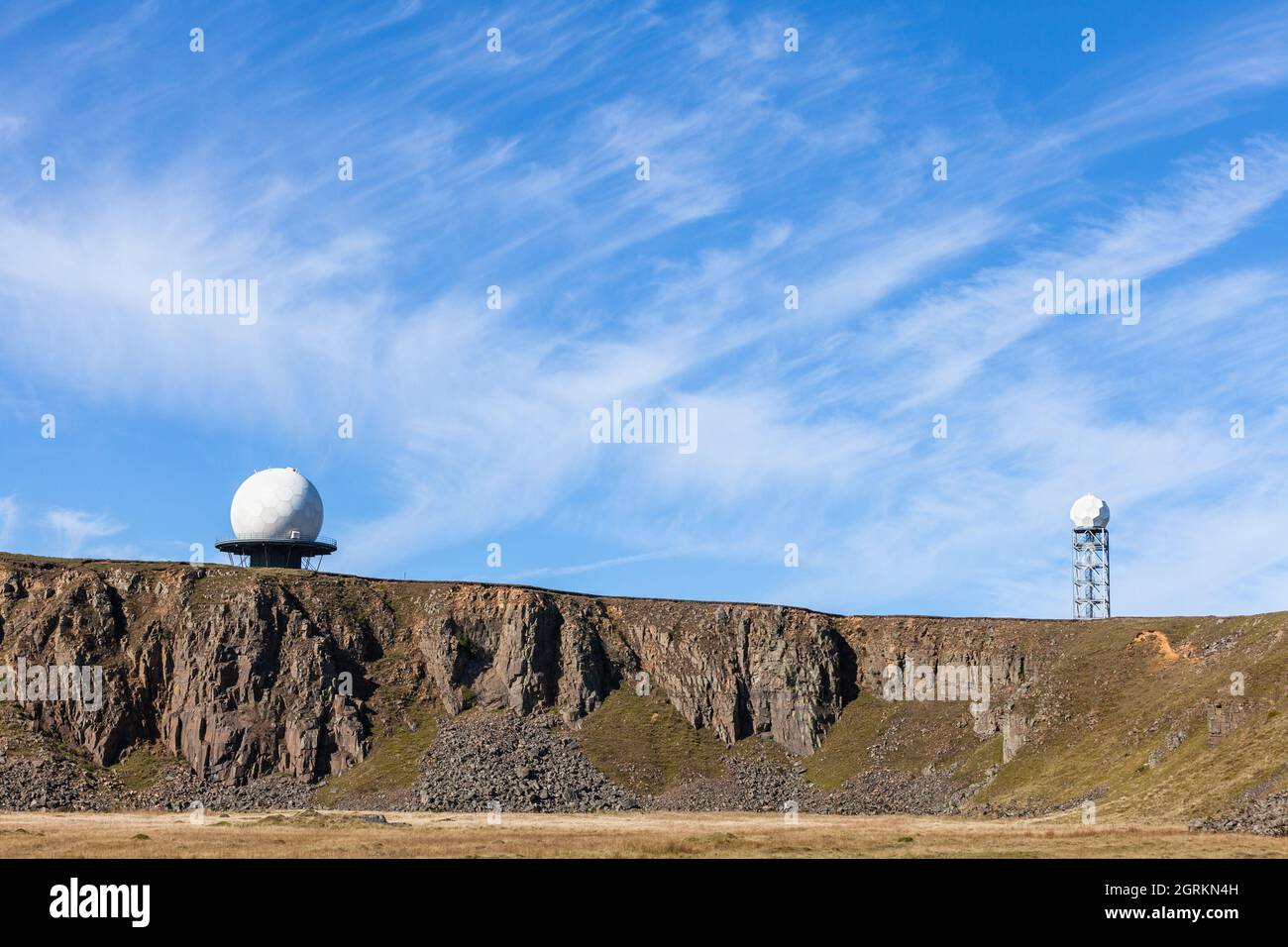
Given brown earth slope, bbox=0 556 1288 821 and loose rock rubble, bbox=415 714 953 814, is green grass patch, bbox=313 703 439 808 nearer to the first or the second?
brown earth slope, bbox=0 556 1288 821

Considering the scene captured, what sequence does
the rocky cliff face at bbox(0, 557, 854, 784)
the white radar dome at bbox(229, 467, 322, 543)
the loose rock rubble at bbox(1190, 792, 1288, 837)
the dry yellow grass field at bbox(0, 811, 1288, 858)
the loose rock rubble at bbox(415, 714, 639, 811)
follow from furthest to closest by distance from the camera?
the white radar dome at bbox(229, 467, 322, 543), the rocky cliff face at bbox(0, 557, 854, 784), the loose rock rubble at bbox(415, 714, 639, 811), the loose rock rubble at bbox(1190, 792, 1288, 837), the dry yellow grass field at bbox(0, 811, 1288, 858)

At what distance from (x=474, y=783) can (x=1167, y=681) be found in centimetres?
5553

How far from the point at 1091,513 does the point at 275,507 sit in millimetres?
77394

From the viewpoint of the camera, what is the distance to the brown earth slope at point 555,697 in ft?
339

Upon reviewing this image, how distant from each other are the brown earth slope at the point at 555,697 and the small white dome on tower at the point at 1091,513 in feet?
32.4

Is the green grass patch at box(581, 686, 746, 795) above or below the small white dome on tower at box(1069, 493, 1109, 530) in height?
below

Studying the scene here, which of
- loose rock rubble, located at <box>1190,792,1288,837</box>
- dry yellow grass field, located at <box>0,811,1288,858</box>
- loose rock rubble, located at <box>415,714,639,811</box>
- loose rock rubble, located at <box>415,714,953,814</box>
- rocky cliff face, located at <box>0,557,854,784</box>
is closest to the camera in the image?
dry yellow grass field, located at <box>0,811,1288,858</box>

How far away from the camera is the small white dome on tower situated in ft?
420

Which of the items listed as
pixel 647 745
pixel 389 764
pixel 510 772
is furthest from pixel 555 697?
pixel 389 764

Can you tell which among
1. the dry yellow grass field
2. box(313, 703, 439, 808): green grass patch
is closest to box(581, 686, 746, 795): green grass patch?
box(313, 703, 439, 808): green grass patch

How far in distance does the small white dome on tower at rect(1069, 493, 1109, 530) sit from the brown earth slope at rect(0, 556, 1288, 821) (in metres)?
9.87

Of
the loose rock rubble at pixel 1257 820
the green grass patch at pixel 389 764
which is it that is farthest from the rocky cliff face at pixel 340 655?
the loose rock rubble at pixel 1257 820
